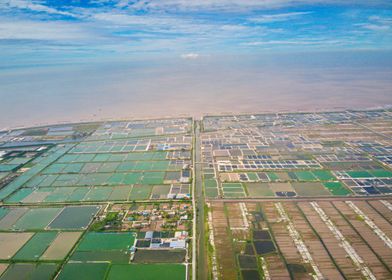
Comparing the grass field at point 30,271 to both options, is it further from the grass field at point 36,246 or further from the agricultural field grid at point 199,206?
the grass field at point 36,246

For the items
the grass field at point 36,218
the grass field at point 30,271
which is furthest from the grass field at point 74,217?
the grass field at point 30,271

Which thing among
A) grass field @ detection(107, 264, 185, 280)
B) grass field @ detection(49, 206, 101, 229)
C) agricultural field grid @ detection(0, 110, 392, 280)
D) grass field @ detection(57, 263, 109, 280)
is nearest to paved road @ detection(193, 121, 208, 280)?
agricultural field grid @ detection(0, 110, 392, 280)

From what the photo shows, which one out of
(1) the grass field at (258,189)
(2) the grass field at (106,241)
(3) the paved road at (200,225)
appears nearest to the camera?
(3) the paved road at (200,225)

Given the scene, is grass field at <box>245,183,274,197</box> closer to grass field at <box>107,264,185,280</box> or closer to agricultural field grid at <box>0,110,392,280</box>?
agricultural field grid at <box>0,110,392,280</box>

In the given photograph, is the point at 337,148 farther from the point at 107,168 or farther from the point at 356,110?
the point at 107,168

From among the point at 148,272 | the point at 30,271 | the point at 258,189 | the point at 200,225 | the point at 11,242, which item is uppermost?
the point at 258,189

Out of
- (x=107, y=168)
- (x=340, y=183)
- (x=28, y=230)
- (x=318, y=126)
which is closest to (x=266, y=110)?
(x=318, y=126)

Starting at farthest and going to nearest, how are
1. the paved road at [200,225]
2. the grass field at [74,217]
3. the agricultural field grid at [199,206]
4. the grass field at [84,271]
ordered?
the grass field at [74,217], the agricultural field grid at [199,206], the paved road at [200,225], the grass field at [84,271]

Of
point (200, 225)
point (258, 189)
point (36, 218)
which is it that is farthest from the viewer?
point (258, 189)

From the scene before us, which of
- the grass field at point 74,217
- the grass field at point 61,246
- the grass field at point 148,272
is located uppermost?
the grass field at point 74,217

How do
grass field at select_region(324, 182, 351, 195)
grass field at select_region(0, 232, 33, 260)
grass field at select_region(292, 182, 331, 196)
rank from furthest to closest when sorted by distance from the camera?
grass field at select_region(292, 182, 331, 196)
grass field at select_region(324, 182, 351, 195)
grass field at select_region(0, 232, 33, 260)

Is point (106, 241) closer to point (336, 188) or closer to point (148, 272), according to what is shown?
point (148, 272)

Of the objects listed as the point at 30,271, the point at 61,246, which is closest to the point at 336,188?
the point at 61,246
